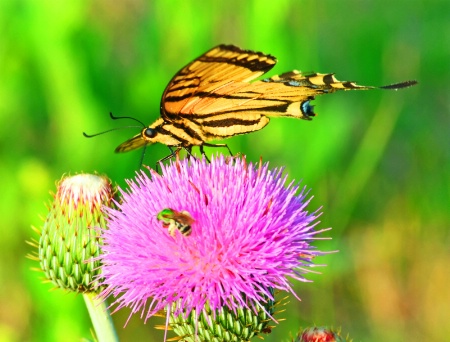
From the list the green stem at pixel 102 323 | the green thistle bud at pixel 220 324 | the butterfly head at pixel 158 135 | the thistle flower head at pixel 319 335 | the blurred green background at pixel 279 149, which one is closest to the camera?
the green thistle bud at pixel 220 324

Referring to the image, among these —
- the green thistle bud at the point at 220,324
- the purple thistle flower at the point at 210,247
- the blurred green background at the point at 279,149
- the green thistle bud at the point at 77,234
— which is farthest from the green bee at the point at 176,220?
the blurred green background at the point at 279,149

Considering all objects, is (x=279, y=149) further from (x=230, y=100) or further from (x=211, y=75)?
(x=211, y=75)

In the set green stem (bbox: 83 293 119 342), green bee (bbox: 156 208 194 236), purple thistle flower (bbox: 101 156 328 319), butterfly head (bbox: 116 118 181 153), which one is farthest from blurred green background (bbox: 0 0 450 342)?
green bee (bbox: 156 208 194 236)

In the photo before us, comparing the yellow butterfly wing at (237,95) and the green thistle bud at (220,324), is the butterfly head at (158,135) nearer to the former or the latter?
the yellow butterfly wing at (237,95)

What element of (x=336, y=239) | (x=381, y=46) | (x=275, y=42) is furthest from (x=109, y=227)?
(x=381, y=46)

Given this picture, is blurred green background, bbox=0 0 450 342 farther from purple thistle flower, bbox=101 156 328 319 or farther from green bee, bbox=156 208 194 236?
green bee, bbox=156 208 194 236

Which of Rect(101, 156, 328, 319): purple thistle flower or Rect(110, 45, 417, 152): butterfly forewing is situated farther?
Rect(110, 45, 417, 152): butterfly forewing
